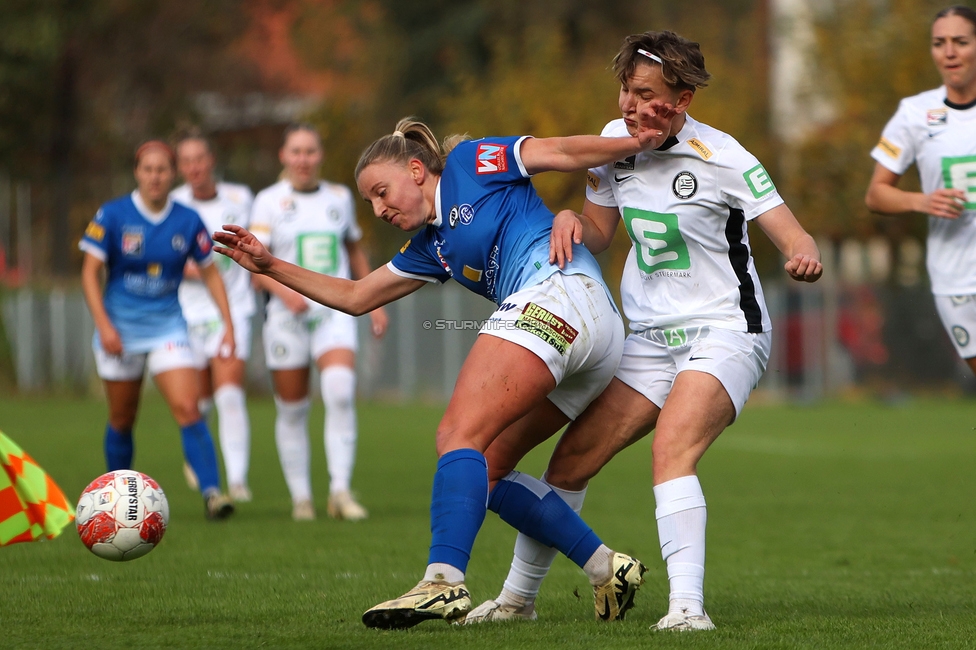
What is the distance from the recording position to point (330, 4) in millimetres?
36312

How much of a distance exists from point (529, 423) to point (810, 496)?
592 centimetres

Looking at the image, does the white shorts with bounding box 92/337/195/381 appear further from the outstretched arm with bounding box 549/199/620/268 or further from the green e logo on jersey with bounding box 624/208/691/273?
the green e logo on jersey with bounding box 624/208/691/273

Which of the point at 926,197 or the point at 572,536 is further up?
the point at 926,197

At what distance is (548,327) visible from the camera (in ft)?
15.1

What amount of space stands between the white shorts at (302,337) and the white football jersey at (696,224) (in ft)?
14.0

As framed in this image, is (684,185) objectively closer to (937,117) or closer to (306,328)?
(937,117)

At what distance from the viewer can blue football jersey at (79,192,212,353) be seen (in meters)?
8.34

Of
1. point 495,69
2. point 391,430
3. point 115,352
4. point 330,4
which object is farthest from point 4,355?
point 115,352

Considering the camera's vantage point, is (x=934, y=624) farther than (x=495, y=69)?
No

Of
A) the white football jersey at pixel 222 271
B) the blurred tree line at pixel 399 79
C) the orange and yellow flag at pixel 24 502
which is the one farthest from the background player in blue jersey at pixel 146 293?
the blurred tree line at pixel 399 79

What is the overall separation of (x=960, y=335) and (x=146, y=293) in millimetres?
Answer: 4867

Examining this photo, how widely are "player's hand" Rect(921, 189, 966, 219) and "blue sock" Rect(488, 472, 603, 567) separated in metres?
2.31

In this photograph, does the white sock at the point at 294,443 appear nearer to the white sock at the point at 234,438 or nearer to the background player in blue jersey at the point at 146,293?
the background player in blue jersey at the point at 146,293

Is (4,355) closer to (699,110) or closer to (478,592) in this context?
(699,110)
